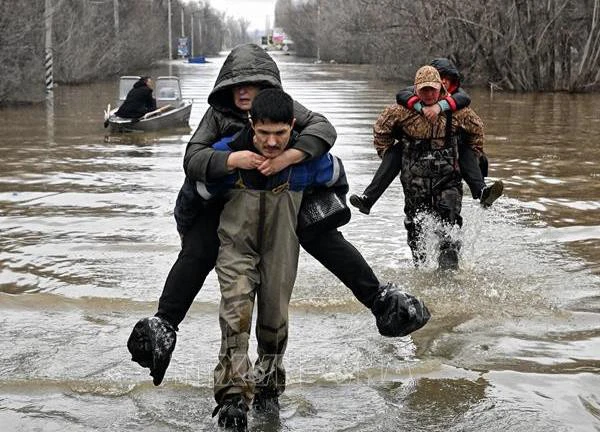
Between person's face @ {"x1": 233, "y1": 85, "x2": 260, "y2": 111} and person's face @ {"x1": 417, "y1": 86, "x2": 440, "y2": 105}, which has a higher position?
person's face @ {"x1": 233, "y1": 85, "x2": 260, "y2": 111}

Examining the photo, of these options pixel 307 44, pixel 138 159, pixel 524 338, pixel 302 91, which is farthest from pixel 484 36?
pixel 307 44

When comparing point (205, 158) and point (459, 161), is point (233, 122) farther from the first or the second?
point (459, 161)

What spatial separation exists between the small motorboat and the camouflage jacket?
14.1 m

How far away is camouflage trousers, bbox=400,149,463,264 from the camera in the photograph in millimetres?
7590

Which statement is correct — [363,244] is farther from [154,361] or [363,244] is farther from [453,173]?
[154,361]

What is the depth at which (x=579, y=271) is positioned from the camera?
324 inches

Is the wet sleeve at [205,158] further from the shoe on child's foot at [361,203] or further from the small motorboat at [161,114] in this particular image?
the small motorboat at [161,114]

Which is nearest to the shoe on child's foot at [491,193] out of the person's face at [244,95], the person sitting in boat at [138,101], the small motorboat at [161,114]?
the person's face at [244,95]

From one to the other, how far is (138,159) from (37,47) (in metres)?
20.6

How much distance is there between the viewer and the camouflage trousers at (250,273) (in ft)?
14.7

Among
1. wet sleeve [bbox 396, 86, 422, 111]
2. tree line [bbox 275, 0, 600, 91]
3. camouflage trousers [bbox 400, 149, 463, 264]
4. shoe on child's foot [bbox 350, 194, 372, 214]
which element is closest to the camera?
wet sleeve [bbox 396, 86, 422, 111]

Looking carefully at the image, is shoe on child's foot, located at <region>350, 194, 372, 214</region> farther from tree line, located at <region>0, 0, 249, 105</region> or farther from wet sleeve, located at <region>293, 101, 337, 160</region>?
tree line, located at <region>0, 0, 249, 105</region>

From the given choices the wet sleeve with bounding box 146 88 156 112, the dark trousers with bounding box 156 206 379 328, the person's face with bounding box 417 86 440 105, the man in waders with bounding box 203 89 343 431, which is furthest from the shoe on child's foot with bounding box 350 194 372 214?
the wet sleeve with bounding box 146 88 156 112

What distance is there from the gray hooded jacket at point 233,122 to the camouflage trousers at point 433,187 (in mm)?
2863
